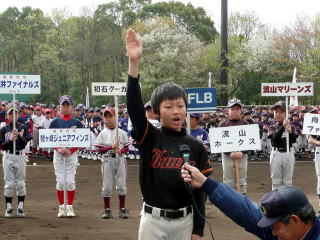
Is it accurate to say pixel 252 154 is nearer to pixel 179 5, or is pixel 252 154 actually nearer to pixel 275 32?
pixel 275 32

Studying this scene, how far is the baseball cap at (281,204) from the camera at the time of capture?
3070mm

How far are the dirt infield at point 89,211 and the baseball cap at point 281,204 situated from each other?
5989 millimetres

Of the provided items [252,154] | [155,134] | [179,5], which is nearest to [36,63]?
[179,5]

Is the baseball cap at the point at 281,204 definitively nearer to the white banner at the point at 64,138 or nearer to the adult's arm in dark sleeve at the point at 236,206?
the adult's arm in dark sleeve at the point at 236,206

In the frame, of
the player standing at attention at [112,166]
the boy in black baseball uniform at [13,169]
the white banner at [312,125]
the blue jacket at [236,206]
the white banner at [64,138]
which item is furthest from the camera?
the white banner at [312,125]

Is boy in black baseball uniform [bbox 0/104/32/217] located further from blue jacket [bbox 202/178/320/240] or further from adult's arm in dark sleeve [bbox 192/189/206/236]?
blue jacket [bbox 202/178/320/240]

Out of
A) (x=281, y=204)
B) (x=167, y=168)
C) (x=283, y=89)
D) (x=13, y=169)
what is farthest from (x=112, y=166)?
(x=281, y=204)

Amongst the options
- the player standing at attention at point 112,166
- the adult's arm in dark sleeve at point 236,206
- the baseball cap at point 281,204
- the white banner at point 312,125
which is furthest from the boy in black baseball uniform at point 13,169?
the baseball cap at point 281,204

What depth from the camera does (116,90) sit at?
37.4ft

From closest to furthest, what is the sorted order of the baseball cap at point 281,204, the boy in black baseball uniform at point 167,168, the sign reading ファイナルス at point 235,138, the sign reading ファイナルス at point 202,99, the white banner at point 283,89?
the baseball cap at point 281,204
the boy in black baseball uniform at point 167,168
the sign reading ファイナルス at point 202,99
the sign reading ファイナルス at point 235,138
the white banner at point 283,89

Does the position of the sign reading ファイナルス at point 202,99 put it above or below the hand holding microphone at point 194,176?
above

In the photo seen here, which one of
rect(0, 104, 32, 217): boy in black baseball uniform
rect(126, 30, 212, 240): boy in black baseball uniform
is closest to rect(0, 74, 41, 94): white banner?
rect(0, 104, 32, 217): boy in black baseball uniform

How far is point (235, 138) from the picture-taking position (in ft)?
34.2

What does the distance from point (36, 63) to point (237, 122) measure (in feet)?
161
